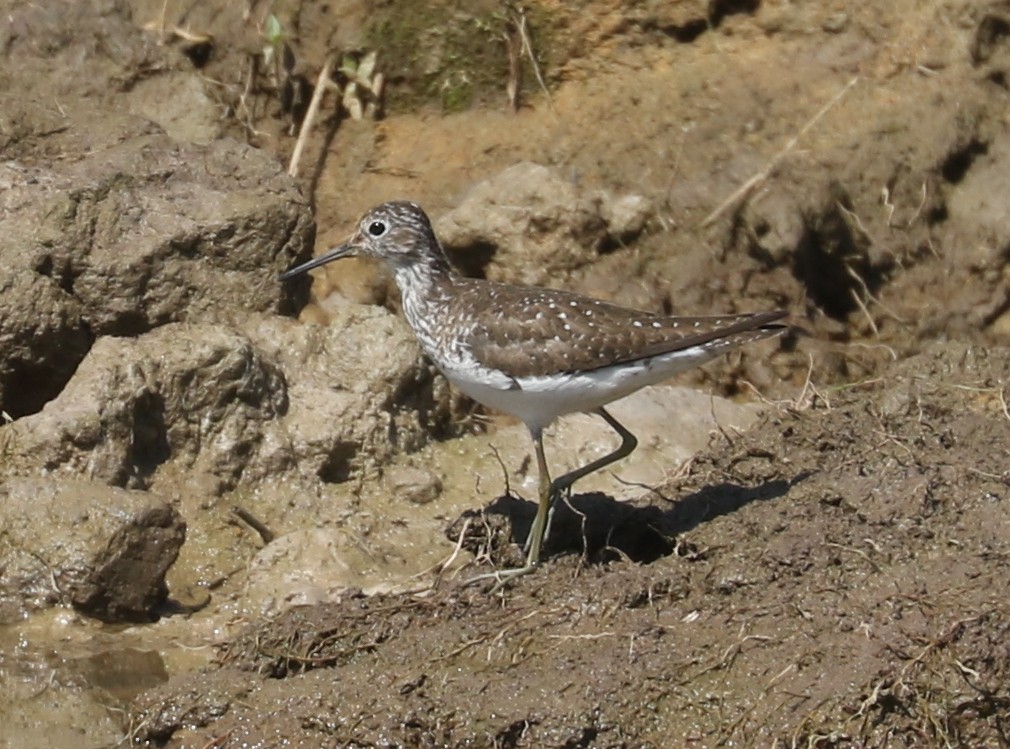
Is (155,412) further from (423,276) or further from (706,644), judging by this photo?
(706,644)

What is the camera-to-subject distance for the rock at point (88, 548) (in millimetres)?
7961

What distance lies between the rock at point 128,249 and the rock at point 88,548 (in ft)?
3.35

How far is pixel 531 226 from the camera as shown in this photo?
10352mm

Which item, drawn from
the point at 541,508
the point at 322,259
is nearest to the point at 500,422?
the point at 322,259

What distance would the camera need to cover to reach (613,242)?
1062 cm

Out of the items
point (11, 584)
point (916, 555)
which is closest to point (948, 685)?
point (916, 555)

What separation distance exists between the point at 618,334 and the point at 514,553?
3.41 ft

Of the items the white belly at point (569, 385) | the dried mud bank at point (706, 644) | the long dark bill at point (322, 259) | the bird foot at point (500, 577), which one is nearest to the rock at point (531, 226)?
the long dark bill at point (322, 259)

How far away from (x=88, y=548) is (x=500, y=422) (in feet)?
8.66

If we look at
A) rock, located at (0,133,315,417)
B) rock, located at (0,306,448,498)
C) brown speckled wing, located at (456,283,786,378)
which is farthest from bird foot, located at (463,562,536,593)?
rock, located at (0,133,315,417)

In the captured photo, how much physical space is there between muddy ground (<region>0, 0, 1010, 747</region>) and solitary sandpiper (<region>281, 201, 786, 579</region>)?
49cm

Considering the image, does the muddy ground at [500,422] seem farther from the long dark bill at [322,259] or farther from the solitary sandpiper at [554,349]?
the solitary sandpiper at [554,349]

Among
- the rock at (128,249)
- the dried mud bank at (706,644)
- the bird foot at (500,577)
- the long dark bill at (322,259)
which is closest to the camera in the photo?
the dried mud bank at (706,644)

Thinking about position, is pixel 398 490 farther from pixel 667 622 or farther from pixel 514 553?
pixel 667 622
